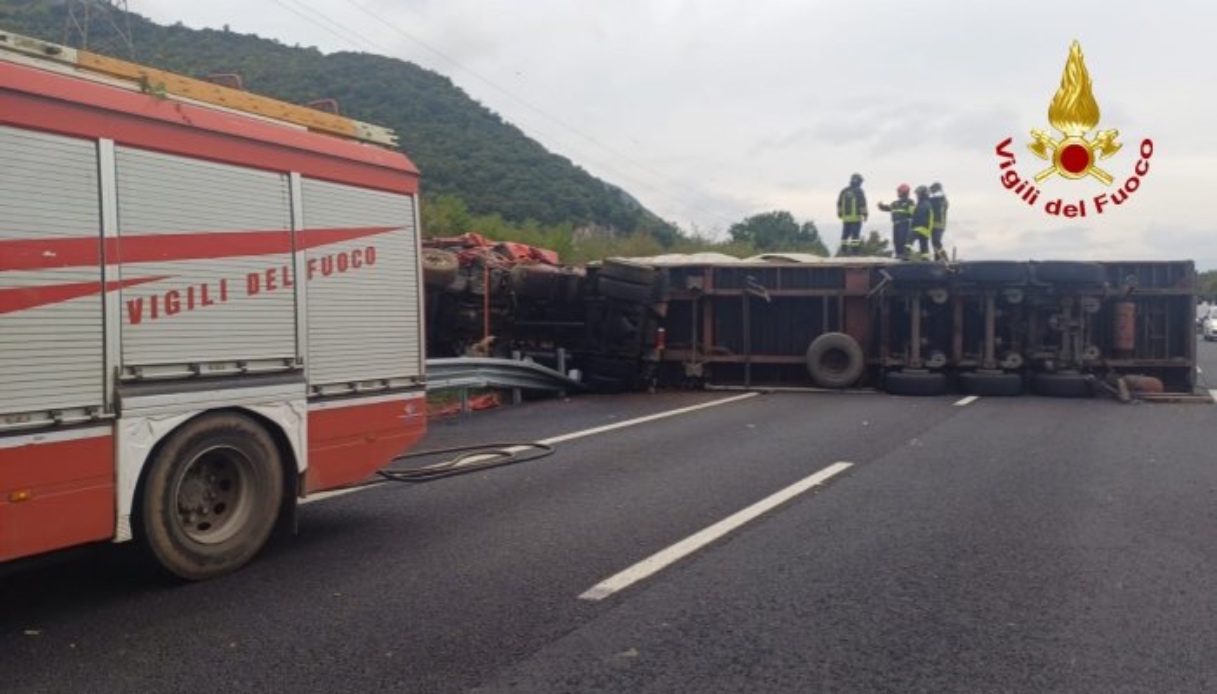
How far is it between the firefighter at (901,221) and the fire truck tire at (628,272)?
5649 millimetres

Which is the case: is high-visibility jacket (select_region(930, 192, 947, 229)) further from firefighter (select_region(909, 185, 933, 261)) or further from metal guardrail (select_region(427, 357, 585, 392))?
metal guardrail (select_region(427, 357, 585, 392))

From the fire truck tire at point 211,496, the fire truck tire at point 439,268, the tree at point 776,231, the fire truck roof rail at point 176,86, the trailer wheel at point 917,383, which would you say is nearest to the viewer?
the fire truck roof rail at point 176,86

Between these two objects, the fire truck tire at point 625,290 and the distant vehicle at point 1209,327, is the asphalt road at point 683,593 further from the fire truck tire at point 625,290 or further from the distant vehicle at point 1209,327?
the distant vehicle at point 1209,327

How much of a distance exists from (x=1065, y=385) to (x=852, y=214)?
5.87 meters

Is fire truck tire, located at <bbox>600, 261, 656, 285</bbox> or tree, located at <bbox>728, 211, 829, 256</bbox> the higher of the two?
tree, located at <bbox>728, 211, 829, 256</bbox>

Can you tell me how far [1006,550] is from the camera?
6.09 m

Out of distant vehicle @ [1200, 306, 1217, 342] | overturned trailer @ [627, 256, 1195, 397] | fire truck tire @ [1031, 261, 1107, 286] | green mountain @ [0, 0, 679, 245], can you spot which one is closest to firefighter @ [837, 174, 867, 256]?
overturned trailer @ [627, 256, 1195, 397]

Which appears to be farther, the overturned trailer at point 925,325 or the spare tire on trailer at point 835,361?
the spare tire on trailer at point 835,361

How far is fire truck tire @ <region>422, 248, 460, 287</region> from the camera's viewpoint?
1380 centimetres

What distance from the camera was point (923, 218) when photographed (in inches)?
720

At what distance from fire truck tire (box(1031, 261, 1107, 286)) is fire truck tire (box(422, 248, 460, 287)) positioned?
8536mm

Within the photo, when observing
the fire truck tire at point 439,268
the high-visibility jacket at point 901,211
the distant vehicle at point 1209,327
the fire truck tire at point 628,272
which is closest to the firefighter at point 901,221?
the high-visibility jacket at point 901,211

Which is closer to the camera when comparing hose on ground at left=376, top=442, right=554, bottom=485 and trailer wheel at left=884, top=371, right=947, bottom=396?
hose on ground at left=376, top=442, right=554, bottom=485

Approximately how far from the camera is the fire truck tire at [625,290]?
1556 centimetres
